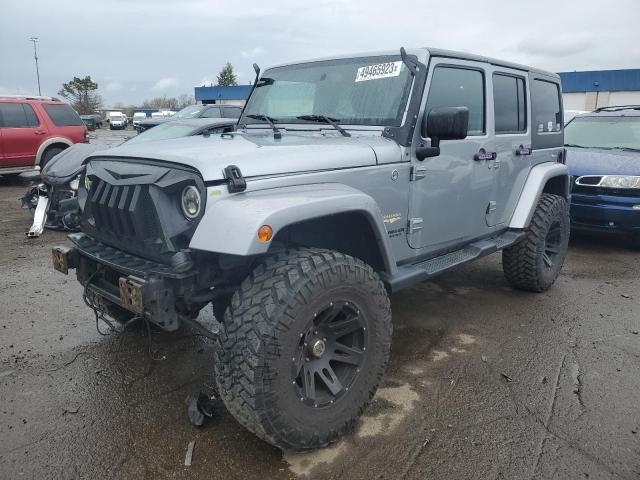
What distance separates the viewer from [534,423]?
283 centimetres

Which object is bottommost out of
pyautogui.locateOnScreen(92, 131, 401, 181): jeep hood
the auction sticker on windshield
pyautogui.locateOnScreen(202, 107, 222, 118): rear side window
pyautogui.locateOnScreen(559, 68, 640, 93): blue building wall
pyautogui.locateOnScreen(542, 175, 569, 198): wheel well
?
pyautogui.locateOnScreen(542, 175, 569, 198): wheel well

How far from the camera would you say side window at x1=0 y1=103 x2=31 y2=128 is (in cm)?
1091

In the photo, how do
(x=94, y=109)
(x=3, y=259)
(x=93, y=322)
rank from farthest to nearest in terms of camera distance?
(x=94, y=109) → (x=3, y=259) → (x=93, y=322)

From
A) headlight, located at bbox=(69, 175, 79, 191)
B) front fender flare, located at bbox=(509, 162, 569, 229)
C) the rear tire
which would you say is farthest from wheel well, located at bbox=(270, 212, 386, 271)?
the rear tire

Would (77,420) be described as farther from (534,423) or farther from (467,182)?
(467,182)

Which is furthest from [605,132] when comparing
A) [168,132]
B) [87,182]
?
[87,182]

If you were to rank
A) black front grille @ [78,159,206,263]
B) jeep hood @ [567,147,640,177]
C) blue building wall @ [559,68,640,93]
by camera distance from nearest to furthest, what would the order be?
black front grille @ [78,159,206,263] < jeep hood @ [567,147,640,177] < blue building wall @ [559,68,640,93]

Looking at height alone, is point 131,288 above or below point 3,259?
above

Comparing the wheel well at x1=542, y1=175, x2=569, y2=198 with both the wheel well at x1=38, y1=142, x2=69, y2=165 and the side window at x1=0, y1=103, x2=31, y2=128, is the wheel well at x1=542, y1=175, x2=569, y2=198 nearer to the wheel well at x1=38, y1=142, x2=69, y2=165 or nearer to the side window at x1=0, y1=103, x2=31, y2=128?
the wheel well at x1=38, y1=142, x2=69, y2=165

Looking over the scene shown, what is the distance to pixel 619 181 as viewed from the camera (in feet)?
20.9

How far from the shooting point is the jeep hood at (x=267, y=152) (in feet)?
8.16

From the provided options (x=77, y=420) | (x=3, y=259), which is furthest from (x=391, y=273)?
(x=3, y=259)

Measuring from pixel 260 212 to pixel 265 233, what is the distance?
0.10 metres

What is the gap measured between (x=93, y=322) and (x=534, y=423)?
340 cm
